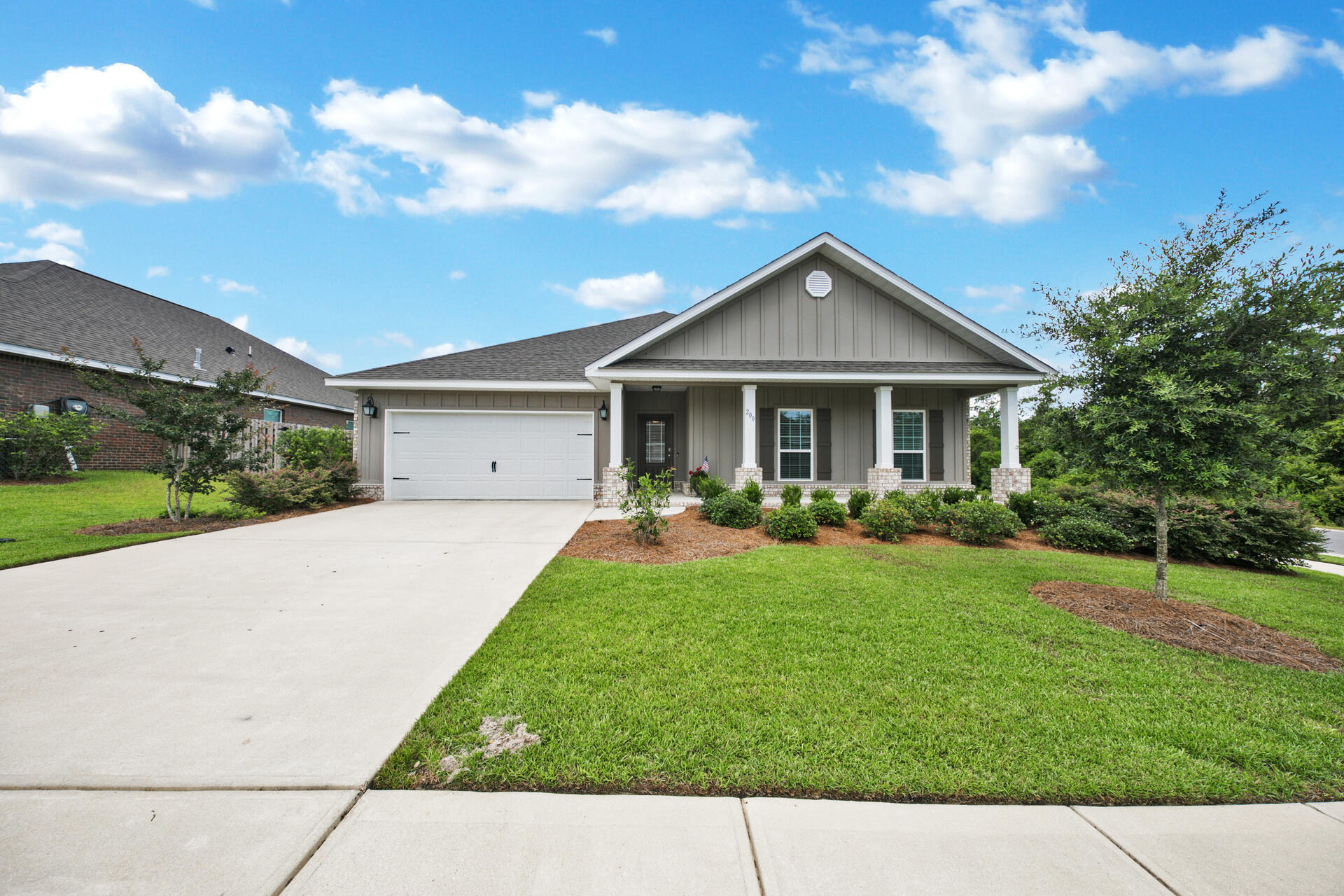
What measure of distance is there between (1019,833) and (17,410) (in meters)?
19.8

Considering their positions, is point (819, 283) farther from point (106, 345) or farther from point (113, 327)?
point (113, 327)

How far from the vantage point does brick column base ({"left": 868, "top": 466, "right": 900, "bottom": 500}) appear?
1140cm

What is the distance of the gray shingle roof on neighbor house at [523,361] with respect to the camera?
1232 cm

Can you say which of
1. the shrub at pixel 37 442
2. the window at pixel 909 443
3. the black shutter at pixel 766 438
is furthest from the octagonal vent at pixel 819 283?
the shrub at pixel 37 442

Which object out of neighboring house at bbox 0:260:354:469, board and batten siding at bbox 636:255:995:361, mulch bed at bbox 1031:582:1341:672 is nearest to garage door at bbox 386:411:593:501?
neighboring house at bbox 0:260:354:469

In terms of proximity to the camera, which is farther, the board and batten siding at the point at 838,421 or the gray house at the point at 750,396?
the board and batten siding at the point at 838,421

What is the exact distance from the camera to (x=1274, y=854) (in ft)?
6.49

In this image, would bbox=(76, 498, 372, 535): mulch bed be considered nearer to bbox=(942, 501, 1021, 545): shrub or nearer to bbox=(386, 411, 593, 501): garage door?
bbox=(386, 411, 593, 501): garage door

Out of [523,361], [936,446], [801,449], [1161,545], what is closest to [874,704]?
[1161,545]

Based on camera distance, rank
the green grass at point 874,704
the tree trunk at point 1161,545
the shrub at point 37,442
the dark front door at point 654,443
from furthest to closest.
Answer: the dark front door at point 654,443, the shrub at point 37,442, the tree trunk at point 1161,545, the green grass at point 874,704

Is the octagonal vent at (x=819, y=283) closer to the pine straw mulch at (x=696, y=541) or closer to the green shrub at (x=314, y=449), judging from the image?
the pine straw mulch at (x=696, y=541)

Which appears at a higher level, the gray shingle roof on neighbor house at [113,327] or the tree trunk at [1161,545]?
the gray shingle roof on neighbor house at [113,327]

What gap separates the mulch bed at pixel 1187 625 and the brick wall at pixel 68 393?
49.1ft

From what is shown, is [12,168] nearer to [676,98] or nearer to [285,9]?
[285,9]
